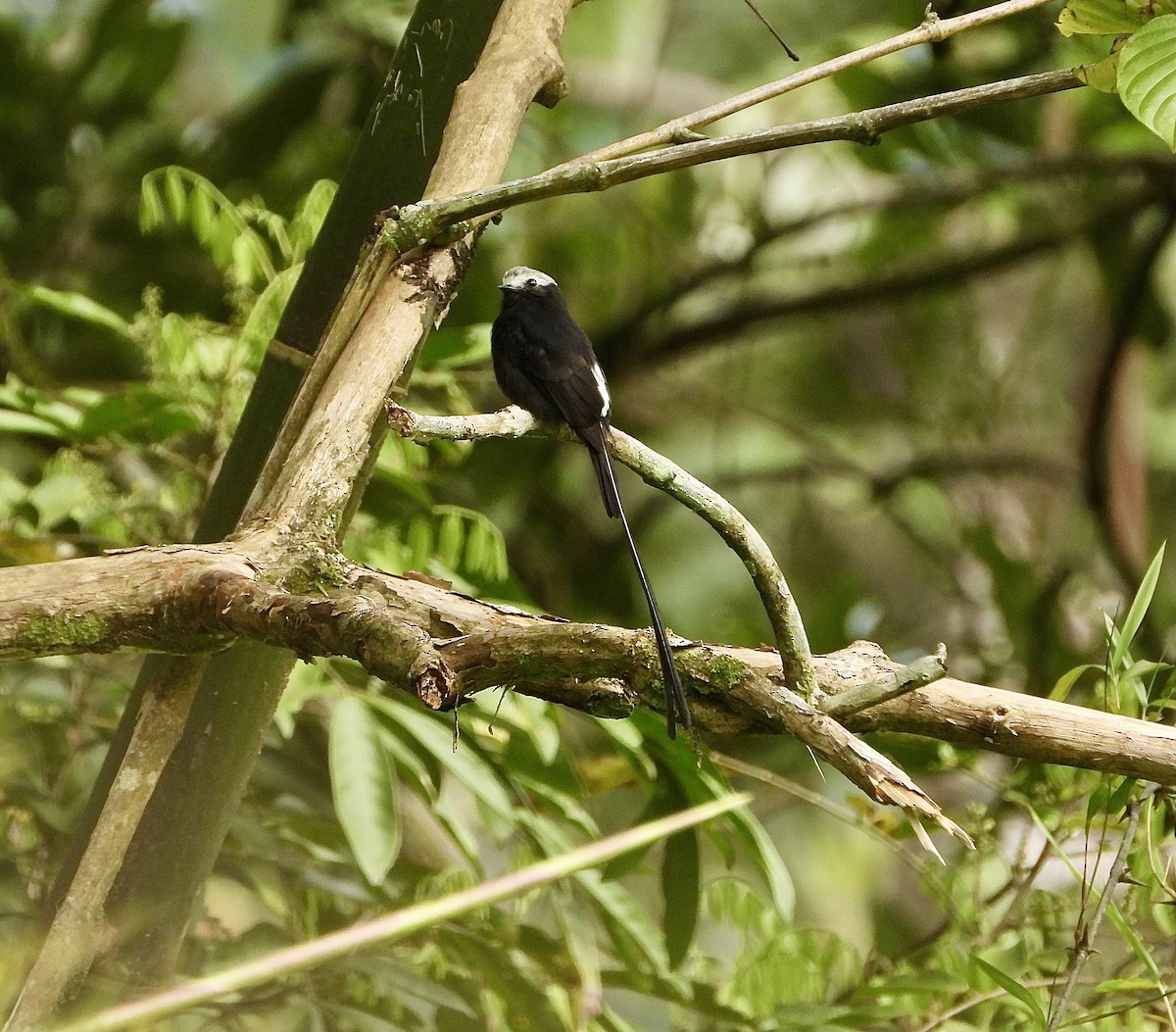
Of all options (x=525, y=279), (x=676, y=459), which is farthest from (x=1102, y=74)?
(x=676, y=459)

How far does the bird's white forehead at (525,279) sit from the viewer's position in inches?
72.7

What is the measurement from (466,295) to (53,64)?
1.17m

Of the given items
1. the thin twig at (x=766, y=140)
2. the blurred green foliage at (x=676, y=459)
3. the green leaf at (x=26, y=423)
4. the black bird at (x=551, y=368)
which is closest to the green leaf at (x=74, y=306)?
the blurred green foliage at (x=676, y=459)

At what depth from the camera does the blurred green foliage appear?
166 centimetres

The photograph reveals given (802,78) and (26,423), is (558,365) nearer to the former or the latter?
(802,78)

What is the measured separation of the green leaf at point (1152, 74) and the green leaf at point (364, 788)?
1.04m

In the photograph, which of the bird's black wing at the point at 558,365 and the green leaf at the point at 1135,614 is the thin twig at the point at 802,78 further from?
the green leaf at the point at 1135,614

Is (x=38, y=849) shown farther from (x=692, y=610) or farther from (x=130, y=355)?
(x=692, y=610)

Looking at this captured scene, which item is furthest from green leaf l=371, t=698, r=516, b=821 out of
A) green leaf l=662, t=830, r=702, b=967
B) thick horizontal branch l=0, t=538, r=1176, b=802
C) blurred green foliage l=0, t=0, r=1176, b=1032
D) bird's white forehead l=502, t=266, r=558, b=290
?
bird's white forehead l=502, t=266, r=558, b=290

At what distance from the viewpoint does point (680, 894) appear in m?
1.61

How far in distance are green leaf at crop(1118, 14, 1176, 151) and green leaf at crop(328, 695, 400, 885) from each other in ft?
3.40

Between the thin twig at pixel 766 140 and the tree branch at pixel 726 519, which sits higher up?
the thin twig at pixel 766 140

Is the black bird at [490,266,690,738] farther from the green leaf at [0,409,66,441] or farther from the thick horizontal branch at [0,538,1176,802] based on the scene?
the green leaf at [0,409,66,441]

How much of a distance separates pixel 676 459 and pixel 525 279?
2.31m
